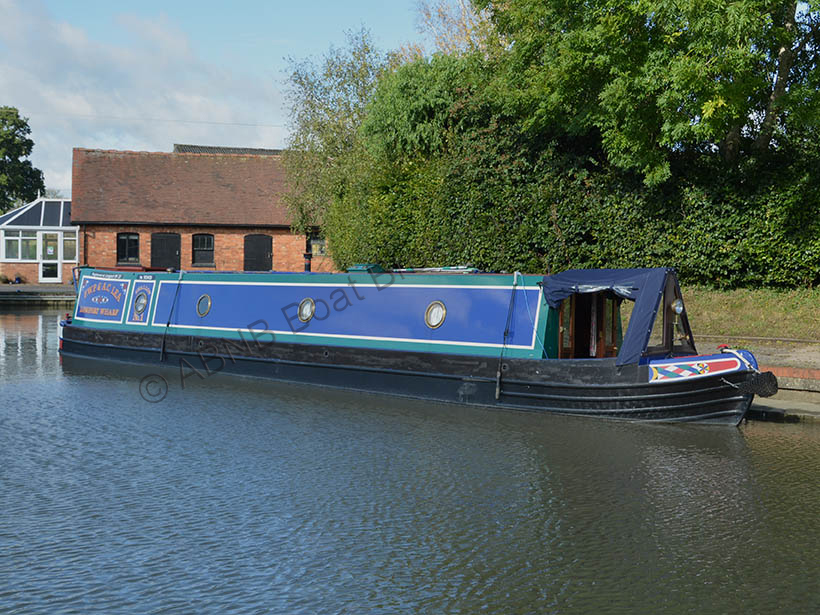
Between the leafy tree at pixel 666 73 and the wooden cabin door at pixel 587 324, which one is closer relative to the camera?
the wooden cabin door at pixel 587 324

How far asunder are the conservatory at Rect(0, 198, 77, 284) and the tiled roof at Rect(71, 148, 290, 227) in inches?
191

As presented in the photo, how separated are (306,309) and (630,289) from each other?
224 inches

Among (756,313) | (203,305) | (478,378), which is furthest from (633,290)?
(203,305)

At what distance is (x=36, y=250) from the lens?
4434 centimetres

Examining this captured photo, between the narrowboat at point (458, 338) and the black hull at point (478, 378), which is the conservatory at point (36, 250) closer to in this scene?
the narrowboat at point (458, 338)

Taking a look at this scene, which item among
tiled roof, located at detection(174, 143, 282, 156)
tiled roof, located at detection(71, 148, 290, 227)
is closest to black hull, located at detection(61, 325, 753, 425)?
tiled roof, located at detection(71, 148, 290, 227)

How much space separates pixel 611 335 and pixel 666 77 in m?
5.08

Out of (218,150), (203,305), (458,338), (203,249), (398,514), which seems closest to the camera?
(398,514)

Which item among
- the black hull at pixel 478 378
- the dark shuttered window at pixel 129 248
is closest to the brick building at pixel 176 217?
the dark shuttered window at pixel 129 248

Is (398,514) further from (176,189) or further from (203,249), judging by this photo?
(176,189)

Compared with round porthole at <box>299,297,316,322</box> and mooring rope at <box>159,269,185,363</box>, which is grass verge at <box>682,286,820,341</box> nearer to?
round porthole at <box>299,297,316,322</box>

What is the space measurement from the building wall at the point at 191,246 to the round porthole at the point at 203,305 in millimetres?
23229

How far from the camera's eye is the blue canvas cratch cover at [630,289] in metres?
10.3

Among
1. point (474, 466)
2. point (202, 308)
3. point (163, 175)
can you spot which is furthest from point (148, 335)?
point (163, 175)
